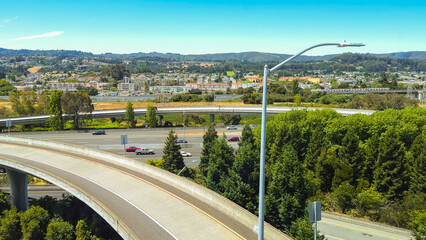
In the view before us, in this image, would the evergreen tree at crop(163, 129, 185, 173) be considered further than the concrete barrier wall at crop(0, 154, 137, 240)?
Yes

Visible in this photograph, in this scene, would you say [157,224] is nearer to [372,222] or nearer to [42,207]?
[372,222]

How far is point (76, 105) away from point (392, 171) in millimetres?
49483

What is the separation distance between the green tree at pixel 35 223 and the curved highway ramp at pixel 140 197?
2852 mm

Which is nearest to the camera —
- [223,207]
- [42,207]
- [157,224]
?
[157,224]

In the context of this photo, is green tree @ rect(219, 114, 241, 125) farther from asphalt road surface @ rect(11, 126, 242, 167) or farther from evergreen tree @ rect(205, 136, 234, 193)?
evergreen tree @ rect(205, 136, 234, 193)

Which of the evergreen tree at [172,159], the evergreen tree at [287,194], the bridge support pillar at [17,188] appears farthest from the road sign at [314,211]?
the bridge support pillar at [17,188]

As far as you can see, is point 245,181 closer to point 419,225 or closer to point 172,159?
point 172,159

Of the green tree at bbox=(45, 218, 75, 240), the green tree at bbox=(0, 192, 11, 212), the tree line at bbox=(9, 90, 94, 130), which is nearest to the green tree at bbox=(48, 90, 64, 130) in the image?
the tree line at bbox=(9, 90, 94, 130)

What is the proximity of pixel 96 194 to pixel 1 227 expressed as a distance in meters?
10.2

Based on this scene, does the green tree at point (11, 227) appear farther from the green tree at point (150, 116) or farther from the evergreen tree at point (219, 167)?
the green tree at point (150, 116)

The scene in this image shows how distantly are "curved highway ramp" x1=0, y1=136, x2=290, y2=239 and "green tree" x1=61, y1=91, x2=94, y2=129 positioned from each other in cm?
2935

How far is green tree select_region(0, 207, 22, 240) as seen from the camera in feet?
74.7

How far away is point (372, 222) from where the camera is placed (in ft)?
67.8

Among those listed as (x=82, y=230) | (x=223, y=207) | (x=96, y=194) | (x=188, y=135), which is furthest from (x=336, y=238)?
(x=188, y=135)
